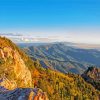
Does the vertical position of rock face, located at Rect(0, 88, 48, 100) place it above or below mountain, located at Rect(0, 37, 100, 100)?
above

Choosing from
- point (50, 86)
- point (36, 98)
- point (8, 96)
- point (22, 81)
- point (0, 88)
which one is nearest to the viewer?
point (36, 98)

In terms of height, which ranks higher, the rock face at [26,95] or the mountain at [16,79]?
the rock face at [26,95]

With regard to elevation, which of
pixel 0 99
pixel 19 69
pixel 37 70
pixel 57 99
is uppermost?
pixel 0 99

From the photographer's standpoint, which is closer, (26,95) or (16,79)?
(26,95)

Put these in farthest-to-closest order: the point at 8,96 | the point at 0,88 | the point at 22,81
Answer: the point at 22,81 < the point at 0,88 < the point at 8,96

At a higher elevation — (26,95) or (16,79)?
(26,95)

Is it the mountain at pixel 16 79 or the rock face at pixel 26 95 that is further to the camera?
the mountain at pixel 16 79

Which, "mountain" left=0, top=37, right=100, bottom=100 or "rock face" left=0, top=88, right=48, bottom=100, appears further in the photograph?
"mountain" left=0, top=37, right=100, bottom=100

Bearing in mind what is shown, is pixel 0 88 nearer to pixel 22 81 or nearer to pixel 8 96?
pixel 8 96

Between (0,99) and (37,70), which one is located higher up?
(0,99)

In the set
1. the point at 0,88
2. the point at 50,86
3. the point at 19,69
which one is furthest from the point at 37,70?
the point at 0,88

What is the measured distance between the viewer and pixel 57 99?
7101 inches

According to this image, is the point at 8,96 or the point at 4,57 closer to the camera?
the point at 8,96

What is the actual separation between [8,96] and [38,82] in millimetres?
154720
